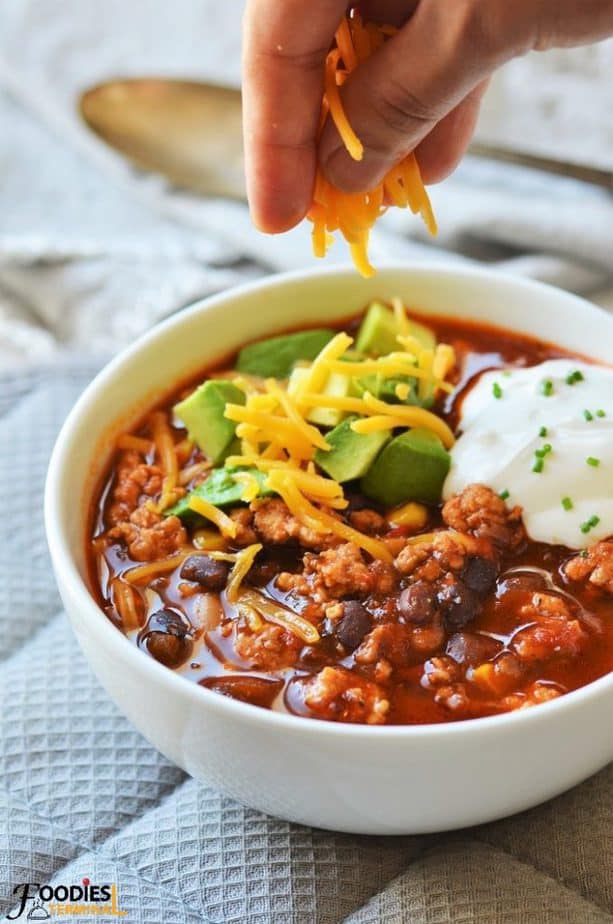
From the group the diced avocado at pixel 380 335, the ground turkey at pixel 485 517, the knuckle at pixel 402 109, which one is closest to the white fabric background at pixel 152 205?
the diced avocado at pixel 380 335

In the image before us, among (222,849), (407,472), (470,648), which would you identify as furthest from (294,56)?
(222,849)

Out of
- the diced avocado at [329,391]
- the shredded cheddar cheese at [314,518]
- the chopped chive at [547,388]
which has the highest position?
→ the chopped chive at [547,388]

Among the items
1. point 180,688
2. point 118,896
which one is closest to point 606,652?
point 180,688

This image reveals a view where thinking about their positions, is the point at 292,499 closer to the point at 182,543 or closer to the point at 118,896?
the point at 182,543

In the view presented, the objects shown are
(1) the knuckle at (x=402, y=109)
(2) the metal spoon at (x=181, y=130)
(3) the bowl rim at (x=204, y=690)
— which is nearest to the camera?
(3) the bowl rim at (x=204, y=690)

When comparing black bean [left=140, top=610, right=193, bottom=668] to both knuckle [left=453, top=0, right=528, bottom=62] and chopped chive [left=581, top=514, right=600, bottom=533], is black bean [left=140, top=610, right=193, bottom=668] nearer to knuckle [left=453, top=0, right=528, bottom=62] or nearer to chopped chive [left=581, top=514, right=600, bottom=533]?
chopped chive [left=581, top=514, right=600, bottom=533]

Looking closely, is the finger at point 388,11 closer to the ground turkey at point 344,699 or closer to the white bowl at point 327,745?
the white bowl at point 327,745
